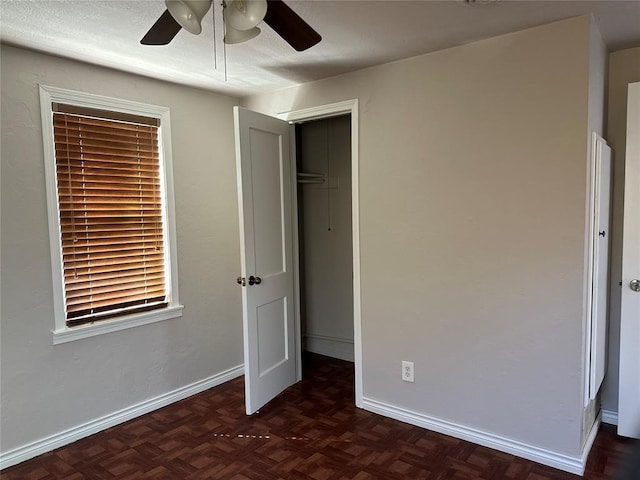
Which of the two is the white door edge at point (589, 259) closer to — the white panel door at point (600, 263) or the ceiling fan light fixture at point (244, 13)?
the white panel door at point (600, 263)

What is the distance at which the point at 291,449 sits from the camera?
2.46m

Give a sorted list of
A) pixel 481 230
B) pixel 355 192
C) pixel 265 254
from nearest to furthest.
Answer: pixel 481 230 → pixel 355 192 → pixel 265 254

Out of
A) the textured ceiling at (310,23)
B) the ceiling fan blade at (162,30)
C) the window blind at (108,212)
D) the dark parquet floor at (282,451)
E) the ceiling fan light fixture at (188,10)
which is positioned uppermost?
the textured ceiling at (310,23)

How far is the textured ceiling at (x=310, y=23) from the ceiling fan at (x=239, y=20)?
31 cm

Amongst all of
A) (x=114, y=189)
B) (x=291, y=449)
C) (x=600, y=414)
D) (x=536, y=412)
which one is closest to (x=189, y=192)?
(x=114, y=189)

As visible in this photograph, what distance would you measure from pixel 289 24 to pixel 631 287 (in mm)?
2330

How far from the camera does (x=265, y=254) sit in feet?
9.91

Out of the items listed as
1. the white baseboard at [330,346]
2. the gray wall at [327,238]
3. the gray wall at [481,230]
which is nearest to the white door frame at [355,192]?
the gray wall at [481,230]

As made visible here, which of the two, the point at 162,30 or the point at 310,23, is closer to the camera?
the point at 162,30

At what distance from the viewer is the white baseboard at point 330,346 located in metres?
3.91

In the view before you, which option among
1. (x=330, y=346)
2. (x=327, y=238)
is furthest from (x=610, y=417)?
(x=327, y=238)

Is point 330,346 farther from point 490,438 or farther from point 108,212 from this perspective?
point 108,212

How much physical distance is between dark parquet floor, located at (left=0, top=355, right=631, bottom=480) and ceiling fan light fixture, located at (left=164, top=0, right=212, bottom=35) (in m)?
2.13

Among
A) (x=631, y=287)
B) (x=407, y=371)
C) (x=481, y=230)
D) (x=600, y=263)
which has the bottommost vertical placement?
(x=407, y=371)
